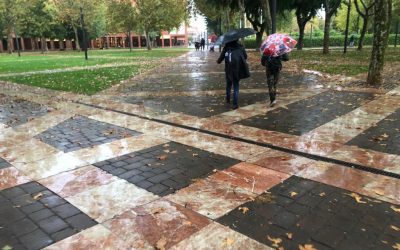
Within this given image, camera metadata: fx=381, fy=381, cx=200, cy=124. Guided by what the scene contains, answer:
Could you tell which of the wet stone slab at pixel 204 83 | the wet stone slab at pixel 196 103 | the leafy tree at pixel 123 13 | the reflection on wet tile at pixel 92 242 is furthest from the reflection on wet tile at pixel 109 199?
the leafy tree at pixel 123 13

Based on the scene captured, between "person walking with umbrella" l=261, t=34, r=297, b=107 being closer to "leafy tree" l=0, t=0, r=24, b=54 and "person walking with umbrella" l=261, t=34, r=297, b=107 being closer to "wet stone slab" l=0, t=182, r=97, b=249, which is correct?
"wet stone slab" l=0, t=182, r=97, b=249

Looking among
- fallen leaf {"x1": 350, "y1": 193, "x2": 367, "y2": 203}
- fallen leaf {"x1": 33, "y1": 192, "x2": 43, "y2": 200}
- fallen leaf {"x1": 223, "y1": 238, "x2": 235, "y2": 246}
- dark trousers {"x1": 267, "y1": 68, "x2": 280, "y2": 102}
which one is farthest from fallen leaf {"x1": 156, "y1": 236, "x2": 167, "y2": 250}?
dark trousers {"x1": 267, "y1": 68, "x2": 280, "y2": 102}

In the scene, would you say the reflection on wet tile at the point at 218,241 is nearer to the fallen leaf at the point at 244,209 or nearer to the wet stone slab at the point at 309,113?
the fallen leaf at the point at 244,209

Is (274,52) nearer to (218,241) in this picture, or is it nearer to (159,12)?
(218,241)

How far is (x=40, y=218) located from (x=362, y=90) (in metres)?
9.89

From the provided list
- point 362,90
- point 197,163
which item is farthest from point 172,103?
point 362,90

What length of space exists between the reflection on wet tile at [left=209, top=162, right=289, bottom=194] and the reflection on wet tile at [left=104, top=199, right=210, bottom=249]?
0.89 meters

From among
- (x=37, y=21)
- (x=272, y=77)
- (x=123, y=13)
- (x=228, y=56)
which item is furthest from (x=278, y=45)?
(x=37, y=21)

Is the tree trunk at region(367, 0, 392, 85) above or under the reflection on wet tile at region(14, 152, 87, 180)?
above

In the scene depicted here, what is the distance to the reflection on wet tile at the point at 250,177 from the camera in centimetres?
452

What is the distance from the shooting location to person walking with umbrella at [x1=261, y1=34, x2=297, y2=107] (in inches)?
335

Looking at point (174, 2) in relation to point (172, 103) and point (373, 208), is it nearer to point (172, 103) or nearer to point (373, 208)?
point (172, 103)

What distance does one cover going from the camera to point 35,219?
3.84m

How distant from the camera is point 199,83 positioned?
13859 millimetres
